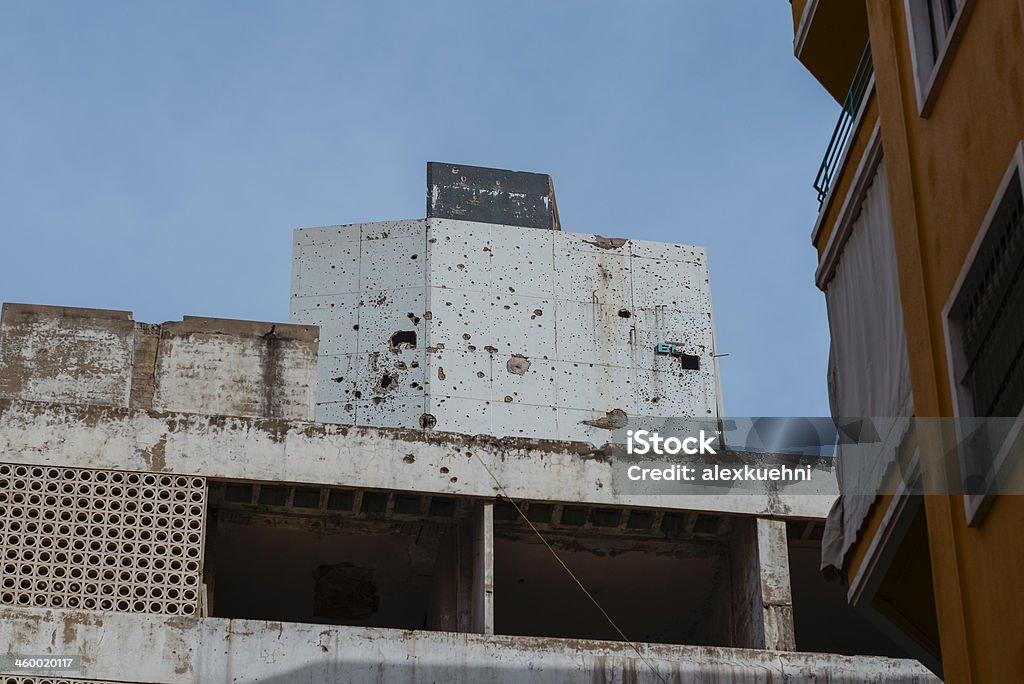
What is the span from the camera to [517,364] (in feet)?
76.8

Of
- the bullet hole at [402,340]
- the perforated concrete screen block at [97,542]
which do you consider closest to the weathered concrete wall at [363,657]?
the perforated concrete screen block at [97,542]

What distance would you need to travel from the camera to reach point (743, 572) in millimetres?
18688

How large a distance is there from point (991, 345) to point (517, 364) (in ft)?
48.7

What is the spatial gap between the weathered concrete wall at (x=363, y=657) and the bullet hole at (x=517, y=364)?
7083 millimetres

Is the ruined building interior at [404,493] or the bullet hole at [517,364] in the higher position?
the bullet hole at [517,364]

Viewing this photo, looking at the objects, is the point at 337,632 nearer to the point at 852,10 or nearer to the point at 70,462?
the point at 70,462

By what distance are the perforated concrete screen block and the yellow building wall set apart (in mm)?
8801

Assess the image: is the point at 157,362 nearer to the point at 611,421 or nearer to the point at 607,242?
the point at 611,421

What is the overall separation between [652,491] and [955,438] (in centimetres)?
948

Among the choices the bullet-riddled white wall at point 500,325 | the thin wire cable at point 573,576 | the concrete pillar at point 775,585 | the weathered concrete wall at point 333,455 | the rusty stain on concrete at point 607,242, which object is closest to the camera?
the thin wire cable at point 573,576

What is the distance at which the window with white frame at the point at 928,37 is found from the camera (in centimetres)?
947

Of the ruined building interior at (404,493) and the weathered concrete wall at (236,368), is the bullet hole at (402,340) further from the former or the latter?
the weathered concrete wall at (236,368)

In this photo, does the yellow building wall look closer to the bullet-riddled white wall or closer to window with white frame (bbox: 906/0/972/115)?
window with white frame (bbox: 906/0/972/115)

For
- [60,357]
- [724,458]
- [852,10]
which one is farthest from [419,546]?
[852,10]
